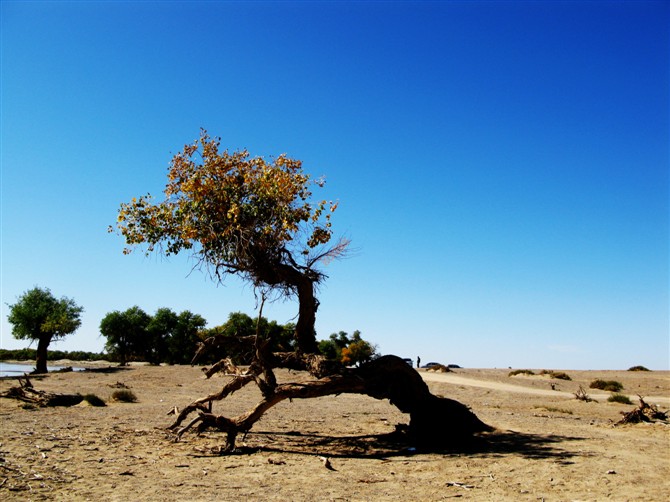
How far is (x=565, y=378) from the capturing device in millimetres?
50562

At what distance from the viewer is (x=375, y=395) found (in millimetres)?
14680

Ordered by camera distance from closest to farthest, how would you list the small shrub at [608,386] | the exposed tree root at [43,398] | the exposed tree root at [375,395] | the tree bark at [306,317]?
the exposed tree root at [375,395]
the tree bark at [306,317]
the exposed tree root at [43,398]
the small shrub at [608,386]

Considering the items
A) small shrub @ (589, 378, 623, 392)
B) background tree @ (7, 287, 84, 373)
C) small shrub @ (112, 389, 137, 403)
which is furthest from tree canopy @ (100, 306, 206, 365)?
small shrub @ (589, 378, 623, 392)

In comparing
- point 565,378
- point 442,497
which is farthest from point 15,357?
point 442,497

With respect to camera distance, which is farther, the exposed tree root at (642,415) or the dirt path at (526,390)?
the dirt path at (526,390)

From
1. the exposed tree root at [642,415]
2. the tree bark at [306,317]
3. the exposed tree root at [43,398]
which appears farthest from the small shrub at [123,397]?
the exposed tree root at [642,415]

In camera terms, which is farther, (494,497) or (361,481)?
(361,481)

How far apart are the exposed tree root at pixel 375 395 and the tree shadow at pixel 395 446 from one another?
0.49 metres

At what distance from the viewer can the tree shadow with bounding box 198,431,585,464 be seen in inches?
494

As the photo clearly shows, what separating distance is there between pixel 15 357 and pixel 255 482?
485ft

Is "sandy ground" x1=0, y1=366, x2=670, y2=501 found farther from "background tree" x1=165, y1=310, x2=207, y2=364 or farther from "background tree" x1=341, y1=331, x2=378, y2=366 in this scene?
"background tree" x1=165, y1=310, x2=207, y2=364

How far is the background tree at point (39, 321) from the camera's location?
50.2 metres

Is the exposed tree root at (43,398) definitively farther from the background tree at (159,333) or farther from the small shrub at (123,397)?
the background tree at (159,333)

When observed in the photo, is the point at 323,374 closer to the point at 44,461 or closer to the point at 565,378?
the point at 44,461
